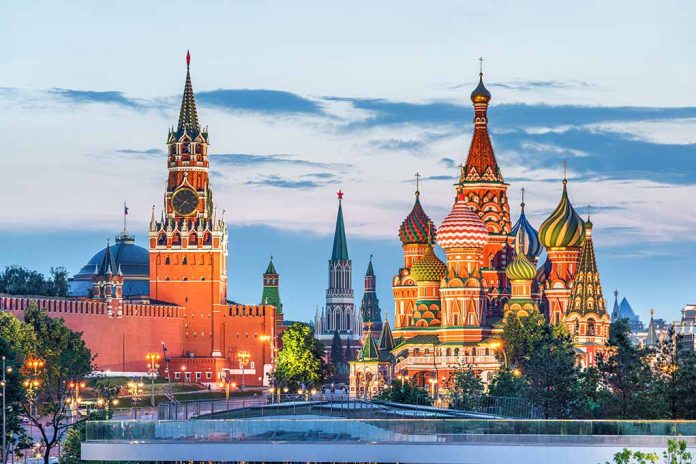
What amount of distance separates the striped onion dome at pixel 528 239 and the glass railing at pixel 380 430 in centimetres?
8270

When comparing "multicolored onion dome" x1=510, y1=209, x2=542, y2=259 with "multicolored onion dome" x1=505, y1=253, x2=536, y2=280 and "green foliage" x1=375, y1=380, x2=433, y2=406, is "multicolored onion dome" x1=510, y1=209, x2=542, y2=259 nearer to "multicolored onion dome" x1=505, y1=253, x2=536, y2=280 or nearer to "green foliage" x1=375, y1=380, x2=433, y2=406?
"multicolored onion dome" x1=505, y1=253, x2=536, y2=280

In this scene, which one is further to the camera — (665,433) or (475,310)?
(475,310)

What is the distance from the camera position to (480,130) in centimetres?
14300

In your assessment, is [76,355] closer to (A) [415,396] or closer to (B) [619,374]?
(A) [415,396]

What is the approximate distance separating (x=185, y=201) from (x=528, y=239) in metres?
30.2

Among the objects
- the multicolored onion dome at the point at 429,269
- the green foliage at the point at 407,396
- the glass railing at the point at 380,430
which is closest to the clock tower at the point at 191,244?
the multicolored onion dome at the point at 429,269

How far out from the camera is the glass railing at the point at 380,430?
60.4 m

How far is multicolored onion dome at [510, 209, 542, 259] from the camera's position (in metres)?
145

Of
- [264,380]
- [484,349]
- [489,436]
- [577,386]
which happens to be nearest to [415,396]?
[577,386]

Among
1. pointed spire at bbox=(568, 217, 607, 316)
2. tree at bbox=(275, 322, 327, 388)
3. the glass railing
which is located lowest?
the glass railing

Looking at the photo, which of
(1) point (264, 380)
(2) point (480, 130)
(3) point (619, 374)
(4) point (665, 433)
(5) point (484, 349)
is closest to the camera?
(4) point (665, 433)

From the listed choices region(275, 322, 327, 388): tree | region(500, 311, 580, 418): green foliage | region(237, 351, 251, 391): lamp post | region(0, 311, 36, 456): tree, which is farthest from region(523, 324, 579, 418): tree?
region(237, 351, 251, 391): lamp post

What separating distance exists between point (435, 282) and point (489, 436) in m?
77.8

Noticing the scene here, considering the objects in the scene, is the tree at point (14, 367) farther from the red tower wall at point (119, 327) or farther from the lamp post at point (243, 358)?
the lamp post at point (243, 358)
